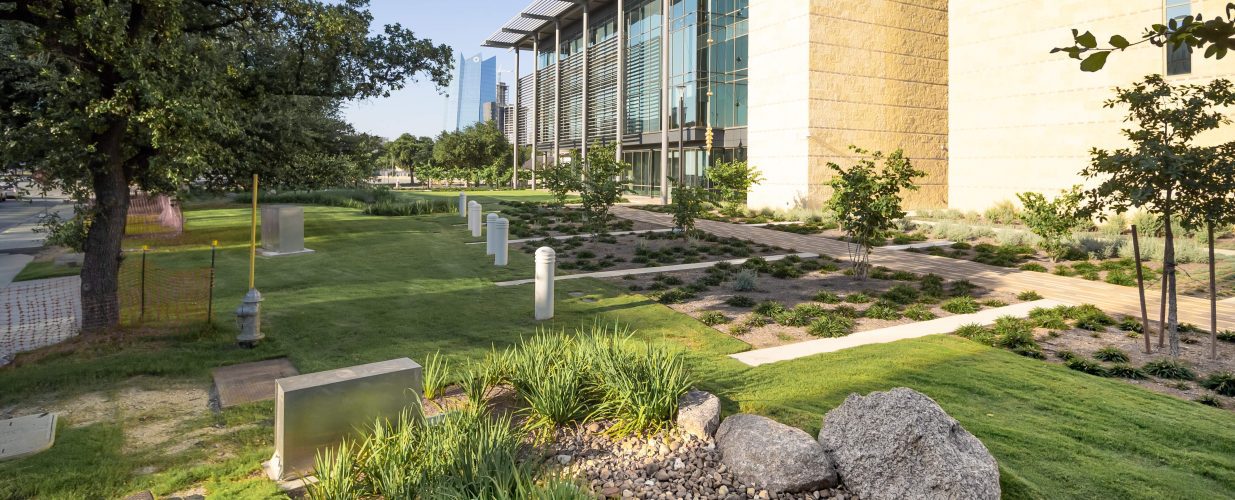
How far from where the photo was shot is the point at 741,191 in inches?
1150

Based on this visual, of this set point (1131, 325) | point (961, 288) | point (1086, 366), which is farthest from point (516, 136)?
point (1086, 366)

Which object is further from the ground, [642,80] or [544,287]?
[642,80]

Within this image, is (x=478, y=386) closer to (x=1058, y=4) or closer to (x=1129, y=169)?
(x=1129, y=169)

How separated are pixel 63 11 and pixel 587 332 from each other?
6937 mm

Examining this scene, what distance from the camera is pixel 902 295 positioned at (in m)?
11.4

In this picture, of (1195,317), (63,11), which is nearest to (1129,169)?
(1195,317)

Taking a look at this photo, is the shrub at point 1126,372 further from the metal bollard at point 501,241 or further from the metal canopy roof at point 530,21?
the metal canopy roof at point 530,21

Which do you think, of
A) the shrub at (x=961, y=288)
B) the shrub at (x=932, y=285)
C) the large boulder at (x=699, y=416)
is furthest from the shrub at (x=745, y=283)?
the large boulder at (x=699, y=416)

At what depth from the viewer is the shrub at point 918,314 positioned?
995 cm

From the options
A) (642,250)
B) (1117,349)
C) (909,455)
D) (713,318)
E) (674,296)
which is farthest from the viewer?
(642,250)

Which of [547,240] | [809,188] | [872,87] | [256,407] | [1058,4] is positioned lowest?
[256,407]

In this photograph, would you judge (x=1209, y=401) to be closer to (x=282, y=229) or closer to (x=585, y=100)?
(x=282, y=229)

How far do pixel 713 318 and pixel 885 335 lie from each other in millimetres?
2255

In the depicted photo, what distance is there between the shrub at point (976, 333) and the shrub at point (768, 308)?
92.2 inches
